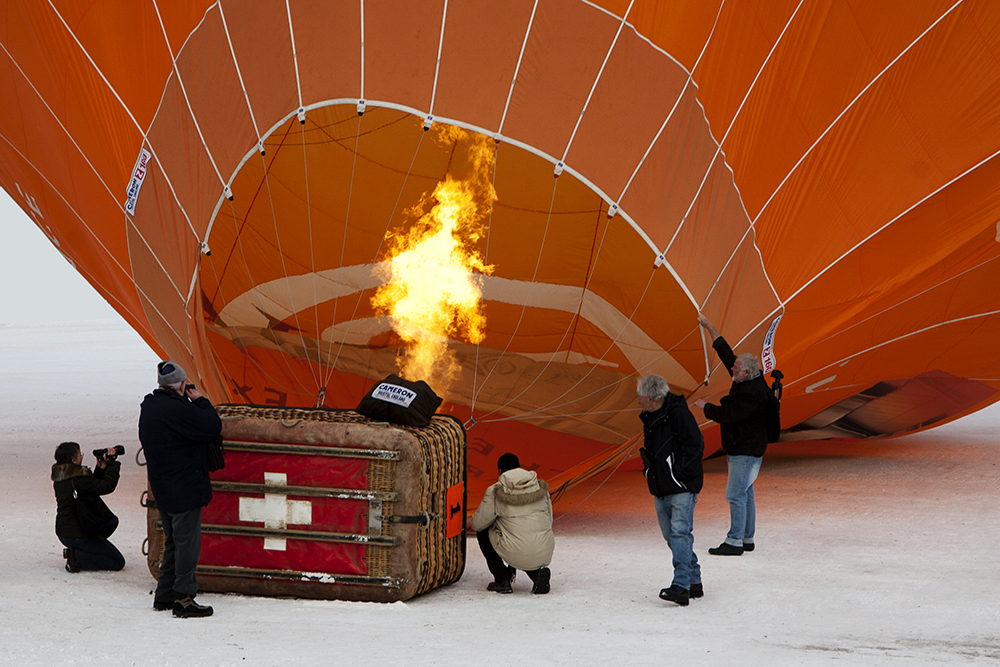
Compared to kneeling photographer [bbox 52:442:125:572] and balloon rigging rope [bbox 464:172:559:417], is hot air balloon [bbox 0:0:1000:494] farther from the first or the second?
kneeling photographer [bbox 52:442:125:572]

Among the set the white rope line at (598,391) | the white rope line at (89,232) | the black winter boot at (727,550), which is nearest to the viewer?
the black winter boot at (727,550)

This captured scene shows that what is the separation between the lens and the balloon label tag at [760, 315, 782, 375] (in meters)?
5.94

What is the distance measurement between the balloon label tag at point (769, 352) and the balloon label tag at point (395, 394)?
2439 millimetres

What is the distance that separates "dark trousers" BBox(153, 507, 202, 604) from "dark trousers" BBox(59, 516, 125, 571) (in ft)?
2.33

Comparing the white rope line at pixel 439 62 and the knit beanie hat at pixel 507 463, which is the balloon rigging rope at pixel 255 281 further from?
the knit beanie hat at pixel 507 463

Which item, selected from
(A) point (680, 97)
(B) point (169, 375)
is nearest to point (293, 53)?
(A) point (680, 97)

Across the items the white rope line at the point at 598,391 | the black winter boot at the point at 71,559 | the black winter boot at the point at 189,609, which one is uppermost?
the white rope line at the point at 598,391

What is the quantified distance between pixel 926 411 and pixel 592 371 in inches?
125

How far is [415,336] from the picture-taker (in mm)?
6453

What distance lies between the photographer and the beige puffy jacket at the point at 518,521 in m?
4.26

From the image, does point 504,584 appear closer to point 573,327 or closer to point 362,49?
point 573,327

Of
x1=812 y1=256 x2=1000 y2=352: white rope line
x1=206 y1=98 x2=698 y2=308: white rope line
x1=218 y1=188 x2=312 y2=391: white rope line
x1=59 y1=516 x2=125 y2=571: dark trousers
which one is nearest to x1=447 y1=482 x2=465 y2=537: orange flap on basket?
x1=59 y1=516 x2=125 y2=571: dark trousers

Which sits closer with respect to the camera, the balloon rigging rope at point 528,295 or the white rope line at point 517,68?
the white rope line at point 517,68

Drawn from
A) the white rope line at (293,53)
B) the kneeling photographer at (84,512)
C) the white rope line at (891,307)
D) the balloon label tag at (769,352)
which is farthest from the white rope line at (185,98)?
the white rope line at (891,307)
